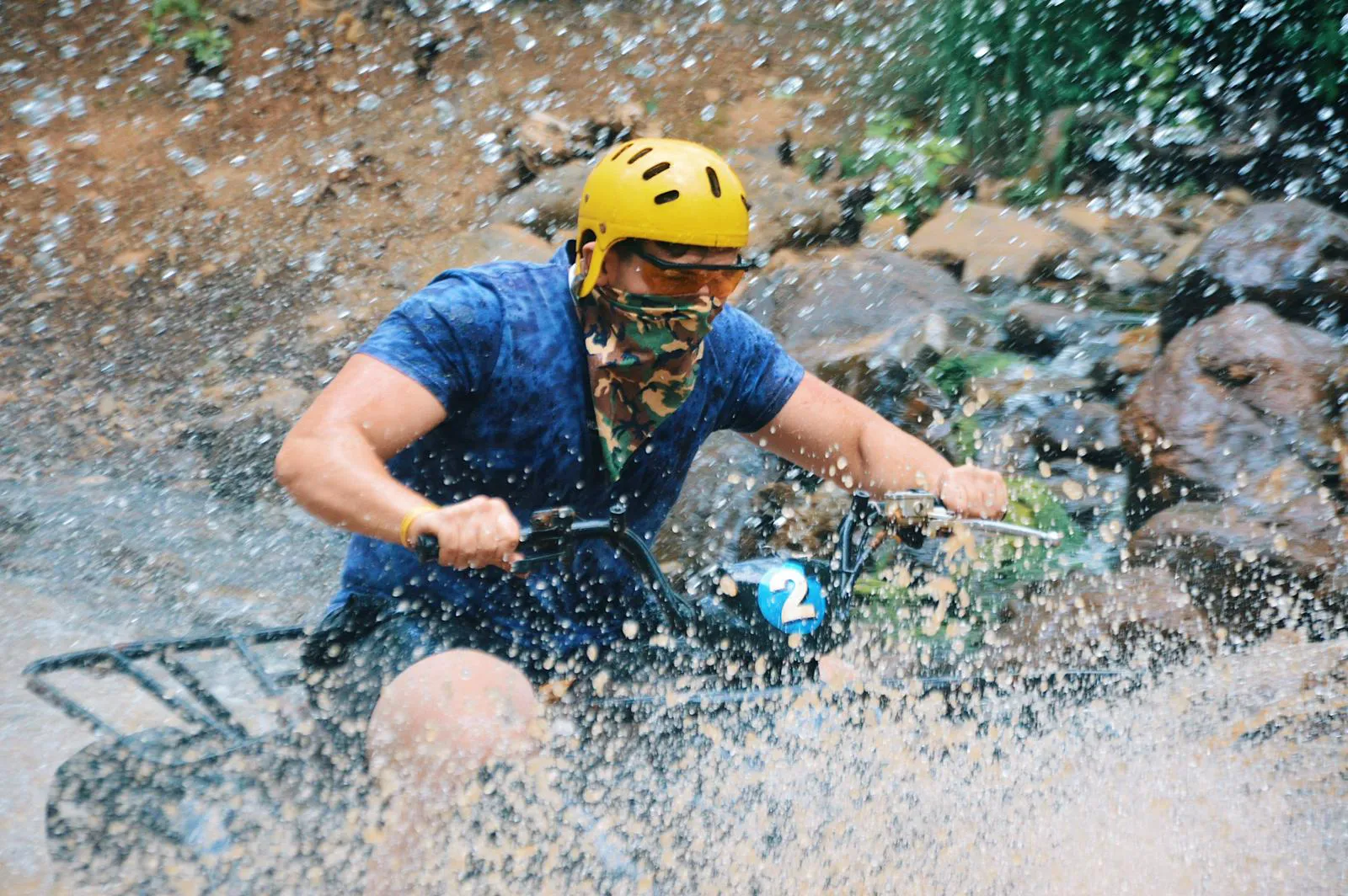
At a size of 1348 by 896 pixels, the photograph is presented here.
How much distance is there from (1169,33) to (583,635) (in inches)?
265

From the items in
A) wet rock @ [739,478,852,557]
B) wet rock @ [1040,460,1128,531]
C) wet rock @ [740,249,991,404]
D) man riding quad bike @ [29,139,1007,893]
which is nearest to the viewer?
man riding quad bike @ [29,139,1007,893]

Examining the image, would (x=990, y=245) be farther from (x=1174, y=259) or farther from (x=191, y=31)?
(x=191, y=31)

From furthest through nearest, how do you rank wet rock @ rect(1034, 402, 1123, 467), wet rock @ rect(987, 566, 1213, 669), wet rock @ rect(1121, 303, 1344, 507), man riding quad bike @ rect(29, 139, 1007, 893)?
wet rock @ rect(1034, 402, 1123, 467), wet rock @ rect(1121, 303, 1344, 507), wet rock @ rect(987, 566, 1213, 669), man riding quad bike @ rect(29, 139, 1007, 893)

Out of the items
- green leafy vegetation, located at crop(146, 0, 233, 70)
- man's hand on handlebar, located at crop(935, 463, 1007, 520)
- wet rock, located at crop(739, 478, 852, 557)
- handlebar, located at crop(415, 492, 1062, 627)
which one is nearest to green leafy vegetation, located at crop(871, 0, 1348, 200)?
wet rock, located at crop(739, 478, 852, 557)

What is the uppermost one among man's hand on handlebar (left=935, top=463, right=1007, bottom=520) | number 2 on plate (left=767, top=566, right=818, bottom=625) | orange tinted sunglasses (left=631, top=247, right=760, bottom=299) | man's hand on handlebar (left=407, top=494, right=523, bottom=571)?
orange tinted sunglasses (left=631, top=247, right=760, bottom=299)

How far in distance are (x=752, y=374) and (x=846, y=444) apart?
1.08ft

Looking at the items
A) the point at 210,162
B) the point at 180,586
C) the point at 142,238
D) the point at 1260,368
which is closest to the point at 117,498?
the point at 180,586

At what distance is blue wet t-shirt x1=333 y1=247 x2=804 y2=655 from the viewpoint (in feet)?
9.36

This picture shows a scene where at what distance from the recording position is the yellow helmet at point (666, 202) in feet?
9.02

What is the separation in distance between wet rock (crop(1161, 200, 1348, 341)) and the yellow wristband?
4872 mm

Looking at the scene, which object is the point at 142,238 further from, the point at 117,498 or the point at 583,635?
the point at 583,635

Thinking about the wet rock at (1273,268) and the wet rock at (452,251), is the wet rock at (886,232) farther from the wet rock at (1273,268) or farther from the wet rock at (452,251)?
the wet rock at (452,251)

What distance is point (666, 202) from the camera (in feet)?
9.02

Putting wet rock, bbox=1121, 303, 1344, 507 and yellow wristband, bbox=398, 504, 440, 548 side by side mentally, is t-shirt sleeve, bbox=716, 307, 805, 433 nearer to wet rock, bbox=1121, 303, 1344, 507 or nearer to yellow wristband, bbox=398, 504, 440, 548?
yellow wristband, bbox=398, 504, 440, 548
